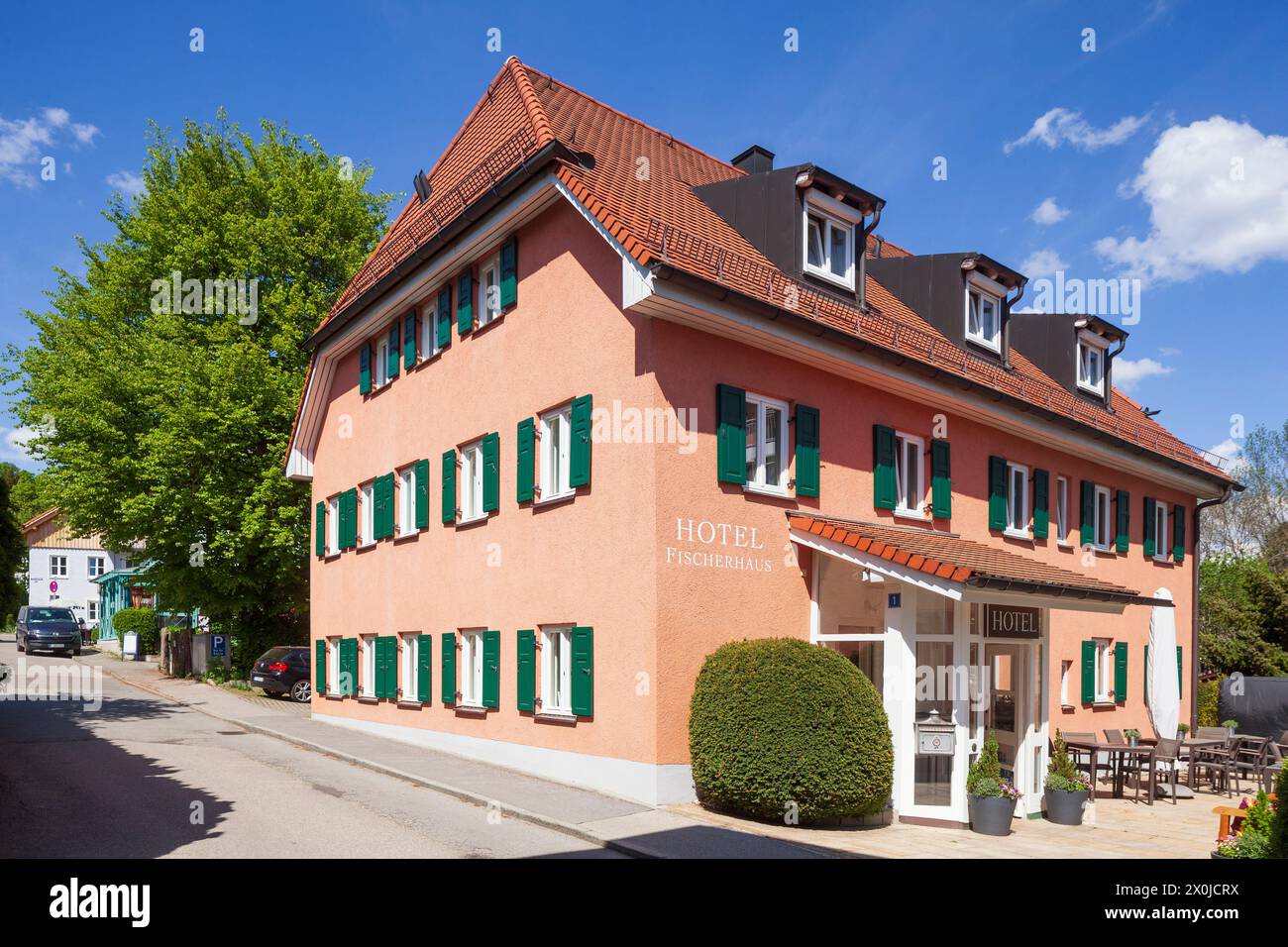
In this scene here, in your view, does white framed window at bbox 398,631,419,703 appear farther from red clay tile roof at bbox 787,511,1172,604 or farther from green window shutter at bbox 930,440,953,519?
green window shutter at bbox 930,440,953,519

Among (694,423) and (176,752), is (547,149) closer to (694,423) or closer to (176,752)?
(694,423)

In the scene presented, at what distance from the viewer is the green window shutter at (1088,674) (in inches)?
800

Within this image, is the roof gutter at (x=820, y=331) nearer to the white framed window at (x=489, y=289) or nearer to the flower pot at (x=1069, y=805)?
the white framed window at (x=489, y=289)

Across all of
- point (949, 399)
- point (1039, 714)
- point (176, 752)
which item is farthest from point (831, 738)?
point (176, 752)

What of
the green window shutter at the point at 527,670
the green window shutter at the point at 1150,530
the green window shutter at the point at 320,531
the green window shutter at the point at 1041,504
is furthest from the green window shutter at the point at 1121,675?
the green window shutter at the point at 320,531

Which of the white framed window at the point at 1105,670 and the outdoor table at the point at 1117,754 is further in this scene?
the white framed window at the point at 1105,670

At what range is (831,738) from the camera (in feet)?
36.3

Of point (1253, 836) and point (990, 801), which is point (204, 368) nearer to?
point (990, 801)

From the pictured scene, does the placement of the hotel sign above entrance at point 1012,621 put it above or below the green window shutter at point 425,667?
above

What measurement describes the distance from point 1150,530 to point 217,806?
68.3 ft

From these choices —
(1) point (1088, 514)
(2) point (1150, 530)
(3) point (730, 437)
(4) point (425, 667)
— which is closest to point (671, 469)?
(3) point (730, 437)

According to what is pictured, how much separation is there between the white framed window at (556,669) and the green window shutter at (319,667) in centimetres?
965

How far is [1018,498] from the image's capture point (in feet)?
63.6

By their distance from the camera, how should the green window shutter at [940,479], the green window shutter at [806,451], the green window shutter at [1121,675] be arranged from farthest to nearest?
the green window shutter at [1121,675] → the green window shutter at [940,479] → the green window shutter at [806,451]
